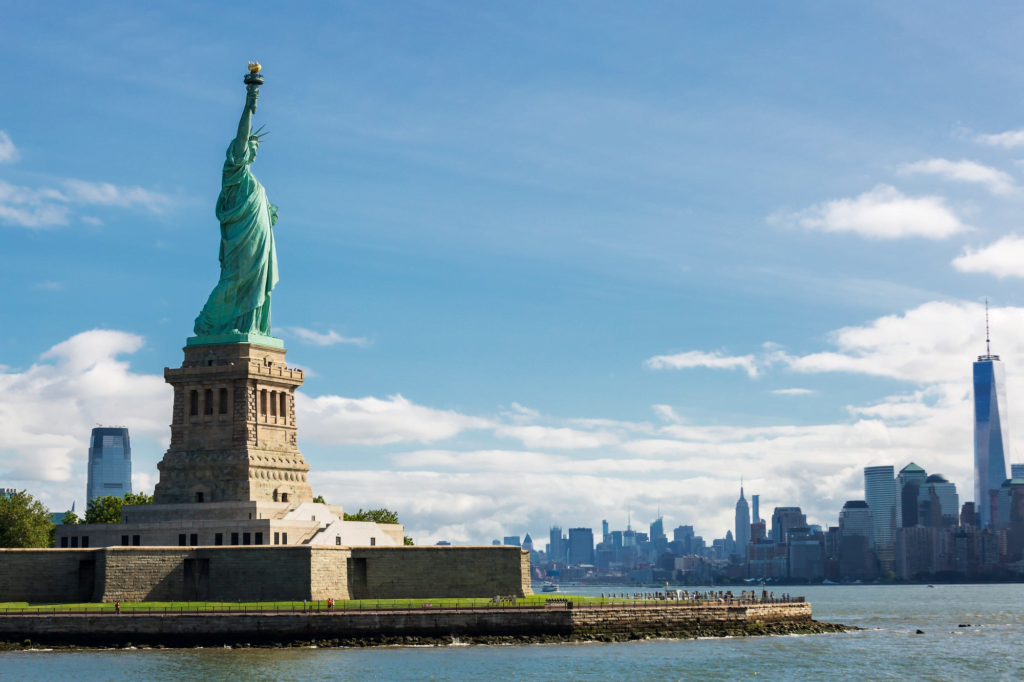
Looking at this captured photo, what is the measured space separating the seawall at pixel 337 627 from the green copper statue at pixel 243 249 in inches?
939

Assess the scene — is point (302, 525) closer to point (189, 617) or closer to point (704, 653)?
point (189, 617)

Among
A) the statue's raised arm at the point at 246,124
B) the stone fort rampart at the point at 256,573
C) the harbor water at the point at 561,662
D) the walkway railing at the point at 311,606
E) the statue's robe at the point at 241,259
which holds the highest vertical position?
the statue's raised arm at the point at 246,124

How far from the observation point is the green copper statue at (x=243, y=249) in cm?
9725

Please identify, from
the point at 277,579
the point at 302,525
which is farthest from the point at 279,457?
the point at 277,579

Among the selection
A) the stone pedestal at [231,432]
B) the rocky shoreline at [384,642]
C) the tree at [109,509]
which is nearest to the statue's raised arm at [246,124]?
the stone pedestal at [231,432]

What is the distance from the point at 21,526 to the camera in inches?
4195

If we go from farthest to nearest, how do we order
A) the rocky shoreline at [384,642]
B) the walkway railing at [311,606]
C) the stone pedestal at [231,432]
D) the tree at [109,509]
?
the tree at [109,509] → the stone pedestal at [231,432] → the walkway railing at [311,606] → the rocky shoreline at [384,642]

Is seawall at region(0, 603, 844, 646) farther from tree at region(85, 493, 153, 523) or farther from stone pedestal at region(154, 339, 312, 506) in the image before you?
tree at region(85, 493, 153, 523)

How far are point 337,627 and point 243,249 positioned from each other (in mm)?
30450

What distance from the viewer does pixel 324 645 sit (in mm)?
78188

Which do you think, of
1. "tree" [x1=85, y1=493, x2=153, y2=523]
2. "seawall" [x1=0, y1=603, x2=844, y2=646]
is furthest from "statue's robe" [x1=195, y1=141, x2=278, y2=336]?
"seawall" [x1=0, y1=603, x2=844, y2=646]

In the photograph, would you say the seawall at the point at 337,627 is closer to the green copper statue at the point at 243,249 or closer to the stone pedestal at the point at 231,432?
the stone pedestal at the point at 231,432

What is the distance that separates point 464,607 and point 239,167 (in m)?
35.8

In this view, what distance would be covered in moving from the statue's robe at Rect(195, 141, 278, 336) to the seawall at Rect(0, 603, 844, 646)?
24370mm
